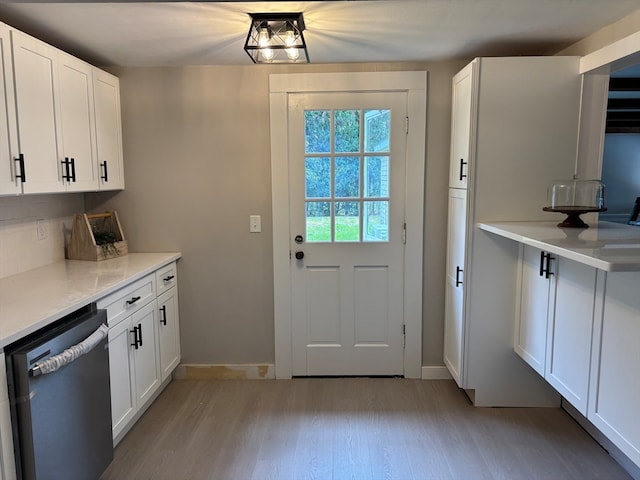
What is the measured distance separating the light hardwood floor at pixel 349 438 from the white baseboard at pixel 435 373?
8cm

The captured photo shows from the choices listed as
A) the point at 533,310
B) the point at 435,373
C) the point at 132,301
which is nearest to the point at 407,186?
the point at 533,310

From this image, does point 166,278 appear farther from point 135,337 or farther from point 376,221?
point 376,221

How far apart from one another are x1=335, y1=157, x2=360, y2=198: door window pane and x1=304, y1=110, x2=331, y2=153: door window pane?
0.14 m

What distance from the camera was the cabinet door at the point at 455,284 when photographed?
2.65 meters

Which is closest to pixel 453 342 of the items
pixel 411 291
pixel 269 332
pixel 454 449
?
pixel 411 291

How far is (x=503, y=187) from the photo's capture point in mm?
2514

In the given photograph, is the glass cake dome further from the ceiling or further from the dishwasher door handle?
the dishwasher door handle

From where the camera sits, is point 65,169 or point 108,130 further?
point 108,130

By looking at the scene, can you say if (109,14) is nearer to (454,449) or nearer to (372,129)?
(372,129)

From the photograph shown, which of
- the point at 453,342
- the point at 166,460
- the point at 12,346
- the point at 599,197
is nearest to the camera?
the point at 12,346

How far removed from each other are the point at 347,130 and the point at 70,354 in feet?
6.68

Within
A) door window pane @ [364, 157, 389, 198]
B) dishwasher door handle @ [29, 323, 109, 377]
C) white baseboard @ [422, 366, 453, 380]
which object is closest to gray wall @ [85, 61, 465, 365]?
white baseboard @ [422, 366, 453, 380]

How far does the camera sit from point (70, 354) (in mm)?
1660

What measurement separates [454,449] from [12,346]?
2053 millimetres
